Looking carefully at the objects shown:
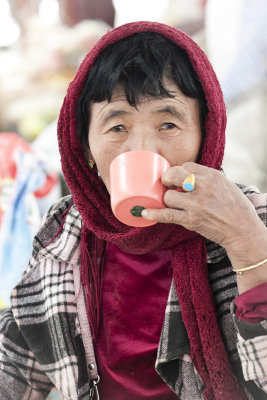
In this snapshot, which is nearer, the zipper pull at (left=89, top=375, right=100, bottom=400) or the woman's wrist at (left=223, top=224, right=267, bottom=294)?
the woman's wrist at (left=223, top=224, right=267, bottom=294)

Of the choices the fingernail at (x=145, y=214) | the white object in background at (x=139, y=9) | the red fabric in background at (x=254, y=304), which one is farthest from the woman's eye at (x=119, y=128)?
the white object in background at (x=139, y=9)

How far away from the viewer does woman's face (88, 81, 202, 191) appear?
96 centimetres

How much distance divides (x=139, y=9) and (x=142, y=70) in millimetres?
1130

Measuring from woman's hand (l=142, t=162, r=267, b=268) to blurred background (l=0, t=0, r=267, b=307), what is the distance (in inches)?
46.5

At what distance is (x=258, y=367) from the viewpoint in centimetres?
84

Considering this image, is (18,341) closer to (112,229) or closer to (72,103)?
(112,229)

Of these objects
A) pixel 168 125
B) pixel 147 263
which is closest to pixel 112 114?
pixel 168 125

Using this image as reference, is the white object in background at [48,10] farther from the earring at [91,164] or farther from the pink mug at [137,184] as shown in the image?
the pink mug at [137,184]

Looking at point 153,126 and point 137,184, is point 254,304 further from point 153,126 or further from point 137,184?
point 153,126

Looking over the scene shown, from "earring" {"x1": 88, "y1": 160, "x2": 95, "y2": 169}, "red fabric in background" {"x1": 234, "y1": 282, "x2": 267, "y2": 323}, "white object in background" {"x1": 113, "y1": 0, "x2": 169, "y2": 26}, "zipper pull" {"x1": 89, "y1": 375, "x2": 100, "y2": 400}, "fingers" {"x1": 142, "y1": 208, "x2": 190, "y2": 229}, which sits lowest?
"zipper pull" {"x1": 89, "y1": 375, "x2": 100, "y2": 400}

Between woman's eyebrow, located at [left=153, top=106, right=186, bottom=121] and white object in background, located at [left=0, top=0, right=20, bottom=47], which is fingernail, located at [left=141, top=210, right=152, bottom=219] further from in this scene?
white object in background, located at [left=0, top=0, right=20, bottom=47]

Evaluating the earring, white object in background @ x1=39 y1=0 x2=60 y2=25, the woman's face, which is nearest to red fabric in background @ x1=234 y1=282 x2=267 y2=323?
the woman's face

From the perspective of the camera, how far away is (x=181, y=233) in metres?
1.02

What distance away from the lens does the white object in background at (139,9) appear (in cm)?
193
